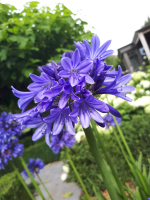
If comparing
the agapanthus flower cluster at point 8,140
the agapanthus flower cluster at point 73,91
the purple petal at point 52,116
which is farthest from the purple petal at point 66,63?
the agapanthus flower cluster at point 8,140

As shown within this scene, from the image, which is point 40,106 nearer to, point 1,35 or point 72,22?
point 1,35

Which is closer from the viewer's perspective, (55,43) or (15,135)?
(15,135)

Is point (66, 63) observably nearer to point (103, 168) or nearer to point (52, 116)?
point (52, 116)

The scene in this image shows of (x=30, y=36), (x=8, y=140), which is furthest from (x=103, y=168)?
(x=30, y=36)

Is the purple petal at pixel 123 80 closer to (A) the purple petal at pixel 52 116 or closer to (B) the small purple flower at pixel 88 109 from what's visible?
(B) the small purple flower at pixel 88 109

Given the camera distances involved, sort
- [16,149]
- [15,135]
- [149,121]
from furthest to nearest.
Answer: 1. [149,121]
2. [15,135]
3. [16,149]

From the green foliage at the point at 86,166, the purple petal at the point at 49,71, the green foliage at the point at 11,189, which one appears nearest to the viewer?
the purple petal at the point at 49,71

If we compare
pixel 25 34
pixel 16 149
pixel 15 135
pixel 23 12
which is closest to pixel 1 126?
pixel 15 135
